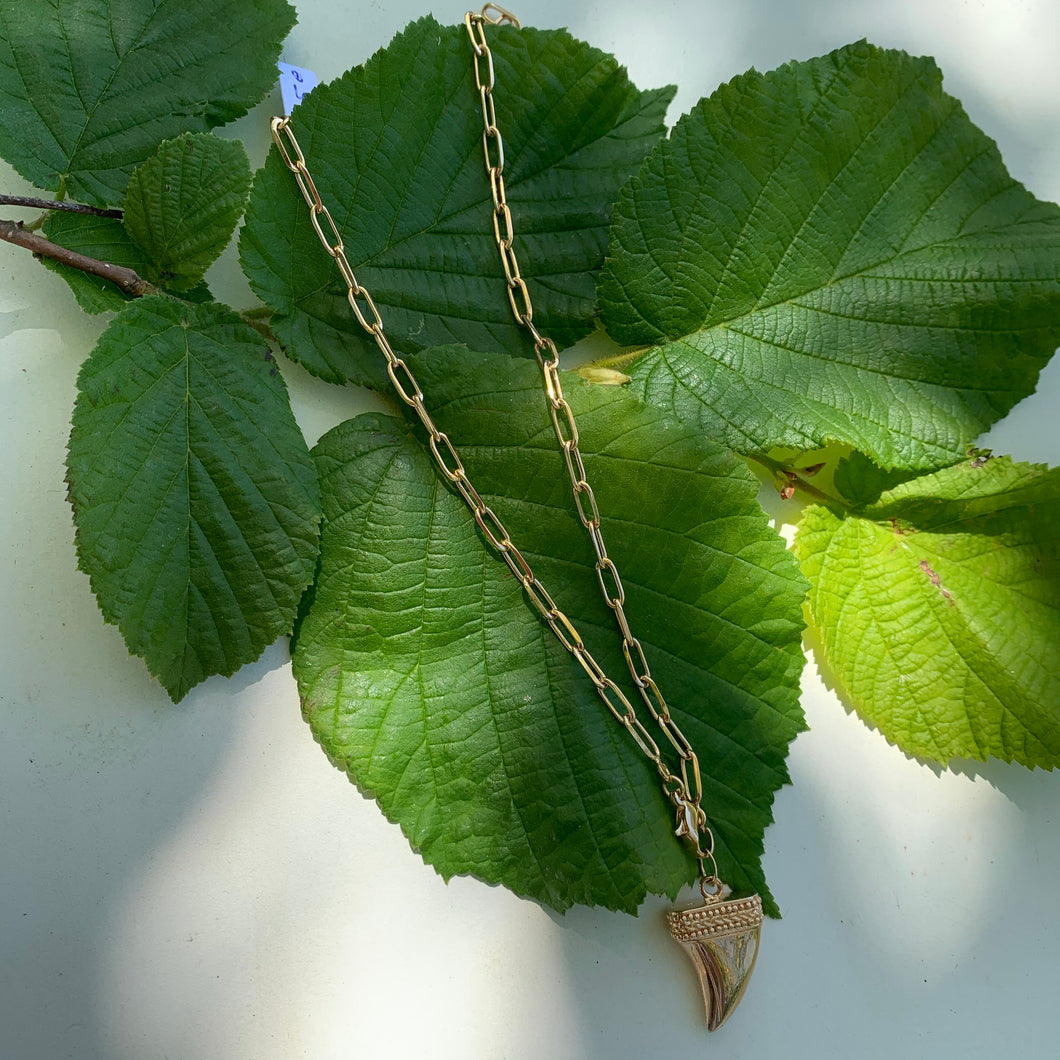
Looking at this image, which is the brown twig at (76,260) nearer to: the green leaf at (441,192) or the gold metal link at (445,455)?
the green leaf at (441,192)

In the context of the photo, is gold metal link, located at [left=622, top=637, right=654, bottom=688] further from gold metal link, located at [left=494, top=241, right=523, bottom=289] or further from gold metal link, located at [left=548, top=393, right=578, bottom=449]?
gold metal link, located at [left=494, top=241, right=523, bottom=289]

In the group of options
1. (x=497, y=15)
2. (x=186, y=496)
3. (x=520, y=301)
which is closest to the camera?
(x=186, y=496)

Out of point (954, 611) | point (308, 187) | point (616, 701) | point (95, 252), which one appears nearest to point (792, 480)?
point (954, 611)

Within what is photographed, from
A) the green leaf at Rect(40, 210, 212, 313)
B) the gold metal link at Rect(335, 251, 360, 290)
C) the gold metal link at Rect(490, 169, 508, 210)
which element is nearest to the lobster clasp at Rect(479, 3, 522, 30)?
the gold metal link at Rect(490, 169, 508, 210)

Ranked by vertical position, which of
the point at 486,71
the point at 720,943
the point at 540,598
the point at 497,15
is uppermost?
the point at 497,15

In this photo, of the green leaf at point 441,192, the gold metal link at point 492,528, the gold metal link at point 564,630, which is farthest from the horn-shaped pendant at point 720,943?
the green leaf at point 441,192

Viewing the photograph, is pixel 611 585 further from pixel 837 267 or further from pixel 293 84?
pixel 293 84

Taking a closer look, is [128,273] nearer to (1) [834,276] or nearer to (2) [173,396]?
(2) [173,396]
